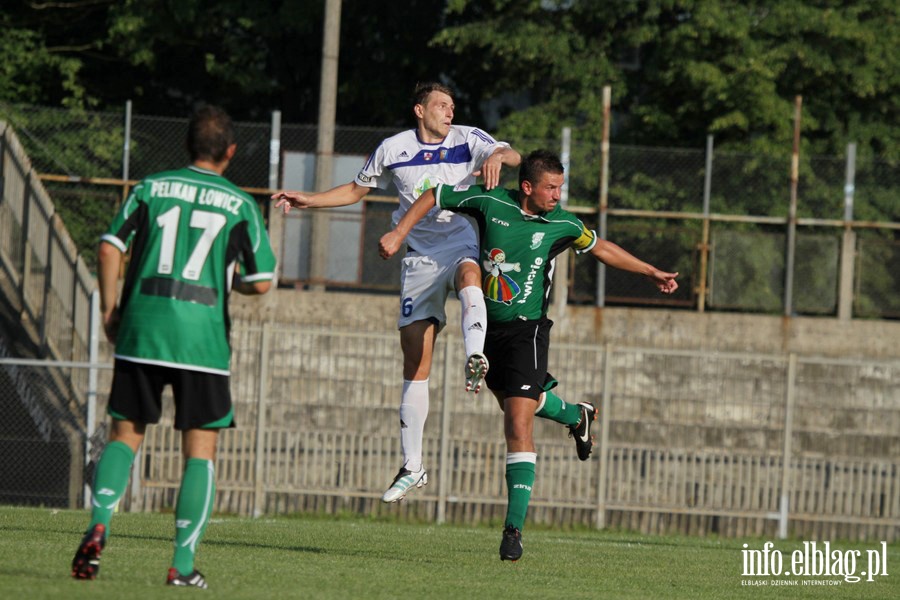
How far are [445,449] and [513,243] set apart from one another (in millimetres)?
7743

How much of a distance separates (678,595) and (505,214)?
2.38m

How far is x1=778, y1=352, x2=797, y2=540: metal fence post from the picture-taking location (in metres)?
15.8

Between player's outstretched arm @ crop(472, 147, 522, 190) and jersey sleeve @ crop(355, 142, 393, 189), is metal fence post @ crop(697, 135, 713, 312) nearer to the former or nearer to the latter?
jersey sleeve @ crop(355, 142, 393, 189)

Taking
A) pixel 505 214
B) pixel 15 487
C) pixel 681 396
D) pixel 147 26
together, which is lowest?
pixel 15 487

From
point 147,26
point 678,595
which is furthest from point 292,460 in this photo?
point 147,26

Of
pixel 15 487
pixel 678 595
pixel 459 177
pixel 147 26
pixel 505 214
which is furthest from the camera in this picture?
pixel 147 26

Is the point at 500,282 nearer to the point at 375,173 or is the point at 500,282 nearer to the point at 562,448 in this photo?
the point at 375,173

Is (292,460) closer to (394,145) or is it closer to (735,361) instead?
(735,361)

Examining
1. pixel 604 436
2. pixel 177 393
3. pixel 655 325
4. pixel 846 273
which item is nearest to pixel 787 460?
pixel 604 436

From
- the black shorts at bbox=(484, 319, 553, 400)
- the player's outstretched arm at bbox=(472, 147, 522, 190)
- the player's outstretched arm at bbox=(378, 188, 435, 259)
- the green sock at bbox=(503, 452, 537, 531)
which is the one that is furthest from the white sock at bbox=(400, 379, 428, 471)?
the player's outstretched arm at bbox=(472, 147, 522, 190)

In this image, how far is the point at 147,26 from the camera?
24.8 metres

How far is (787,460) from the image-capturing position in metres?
15.8

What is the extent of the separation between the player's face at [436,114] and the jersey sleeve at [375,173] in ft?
0.99

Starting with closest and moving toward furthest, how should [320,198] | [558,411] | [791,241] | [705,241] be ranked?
1. [320,198]
2. [558,411]
3. [791,241]
4. [705,241]
